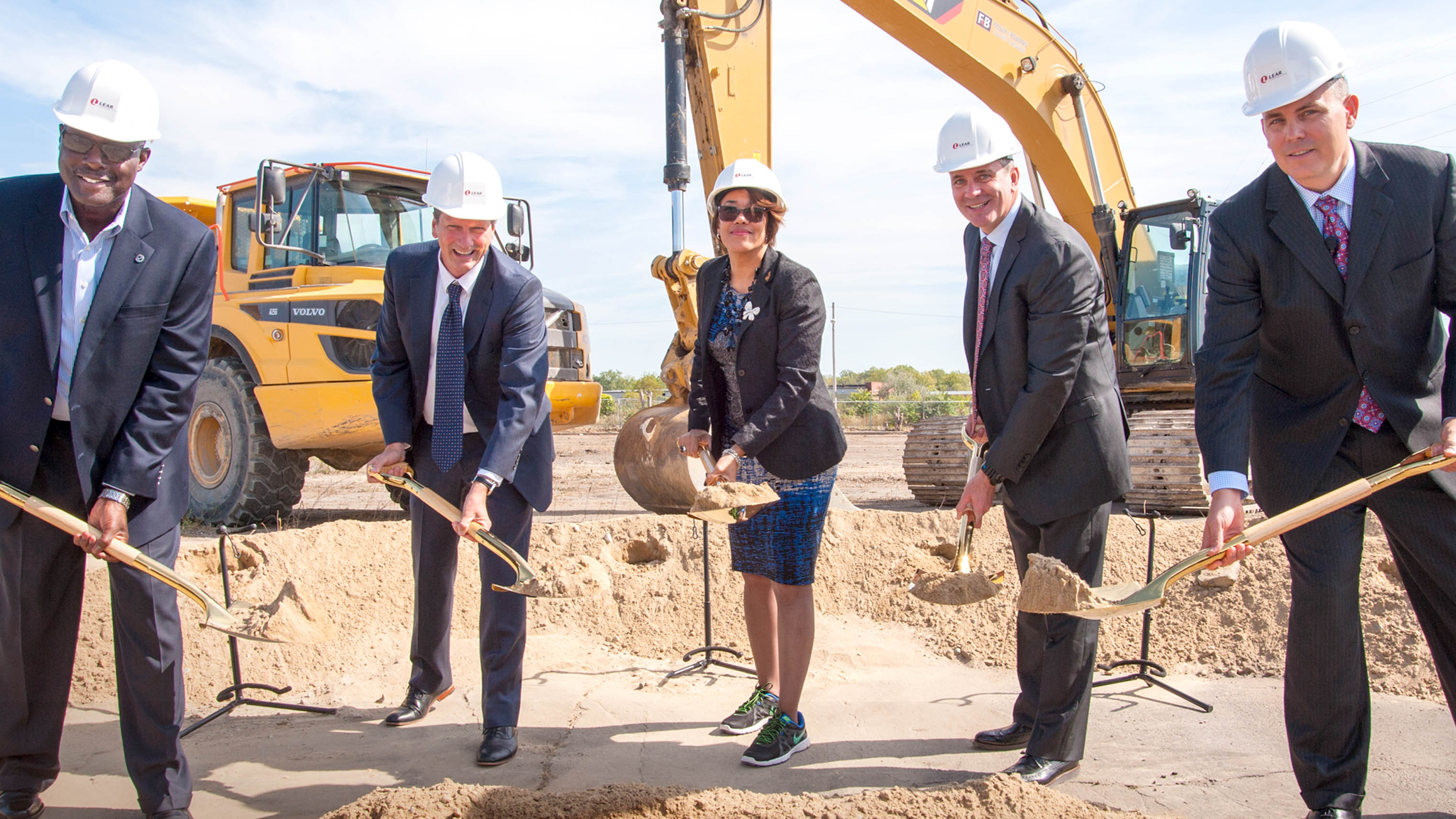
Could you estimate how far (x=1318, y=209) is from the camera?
2.74m

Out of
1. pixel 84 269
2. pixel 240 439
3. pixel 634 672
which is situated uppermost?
pixel 84 269

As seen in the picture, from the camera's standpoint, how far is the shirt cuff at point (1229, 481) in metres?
2.66

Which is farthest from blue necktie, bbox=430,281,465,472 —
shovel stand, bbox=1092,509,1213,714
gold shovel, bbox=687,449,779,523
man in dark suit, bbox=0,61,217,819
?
shovel stand, bbox=1092,509,1213,714

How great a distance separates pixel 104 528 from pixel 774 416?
6.48 feet

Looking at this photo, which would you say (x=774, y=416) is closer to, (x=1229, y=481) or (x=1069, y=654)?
(x=1069, y=654)

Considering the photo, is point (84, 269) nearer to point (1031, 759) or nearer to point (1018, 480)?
point (1018, 480)

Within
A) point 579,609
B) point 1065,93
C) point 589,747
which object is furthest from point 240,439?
point 1065,93

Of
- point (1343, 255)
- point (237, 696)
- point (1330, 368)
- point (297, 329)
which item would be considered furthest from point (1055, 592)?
point (297, 329)

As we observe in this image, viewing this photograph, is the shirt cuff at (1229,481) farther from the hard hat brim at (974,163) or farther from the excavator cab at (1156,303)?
the excavator cab at (1156,303)

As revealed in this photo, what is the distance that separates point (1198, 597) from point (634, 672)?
2958mm

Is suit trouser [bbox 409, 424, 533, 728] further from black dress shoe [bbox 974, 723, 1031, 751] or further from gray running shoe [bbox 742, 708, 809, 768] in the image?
black dress shoe [bbox 974, 723, 1031, 751]

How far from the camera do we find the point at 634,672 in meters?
4.82

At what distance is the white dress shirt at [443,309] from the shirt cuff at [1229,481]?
2.33 m

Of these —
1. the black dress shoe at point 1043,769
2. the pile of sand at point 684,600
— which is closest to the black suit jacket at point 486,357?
the pile of sand at point 684,600
